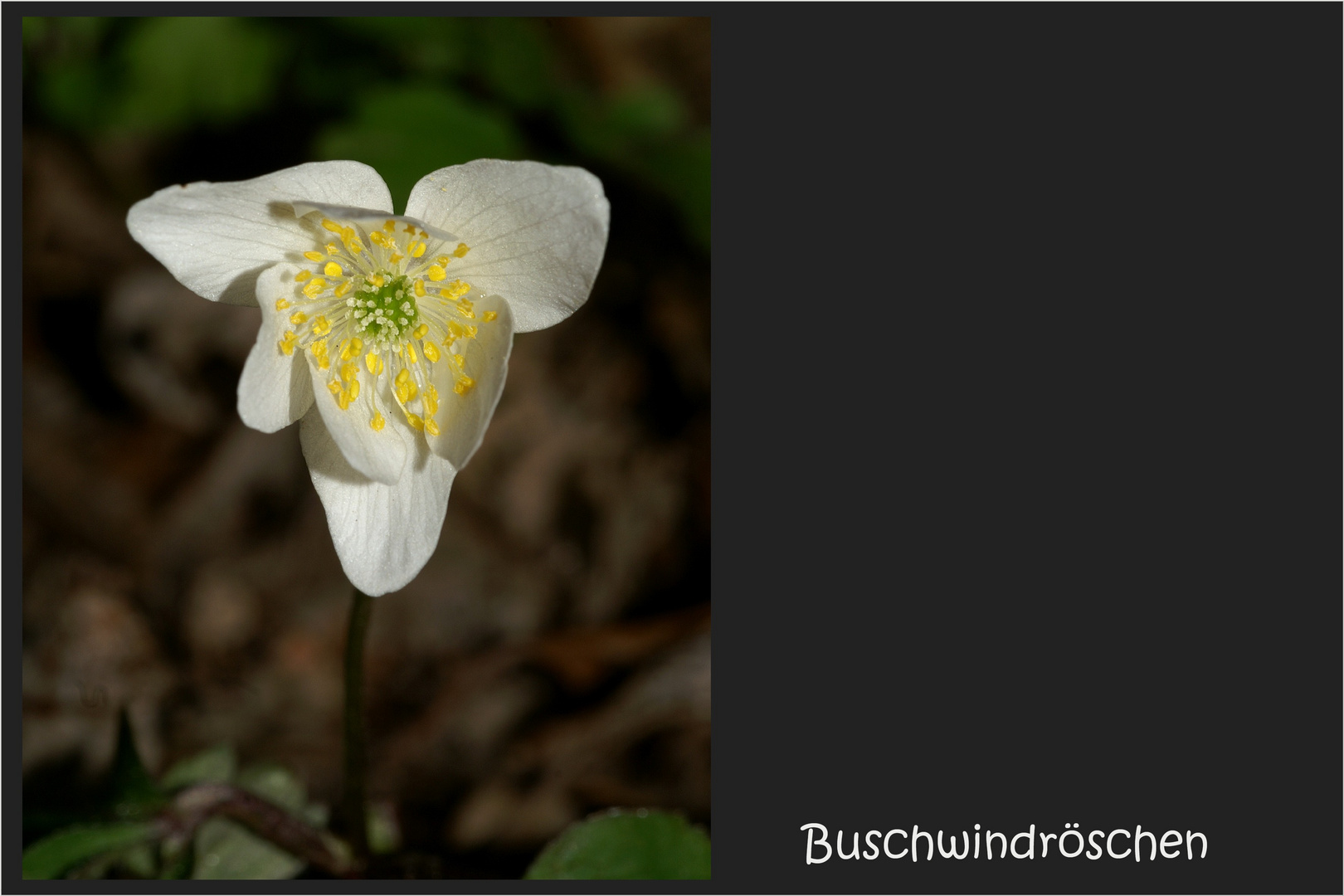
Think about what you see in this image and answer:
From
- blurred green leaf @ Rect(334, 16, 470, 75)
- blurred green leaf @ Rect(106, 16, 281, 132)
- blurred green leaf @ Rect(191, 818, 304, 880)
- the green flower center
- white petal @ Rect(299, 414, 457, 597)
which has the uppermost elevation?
blurred green leaf @ Rect(334, 16, 470, 75)

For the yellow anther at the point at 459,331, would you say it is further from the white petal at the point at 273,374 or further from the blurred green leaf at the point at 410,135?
the blurred green leaf at the point at 410,135

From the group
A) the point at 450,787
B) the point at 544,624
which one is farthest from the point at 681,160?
the point at 450,787

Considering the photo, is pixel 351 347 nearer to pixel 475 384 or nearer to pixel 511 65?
pixel 475 384

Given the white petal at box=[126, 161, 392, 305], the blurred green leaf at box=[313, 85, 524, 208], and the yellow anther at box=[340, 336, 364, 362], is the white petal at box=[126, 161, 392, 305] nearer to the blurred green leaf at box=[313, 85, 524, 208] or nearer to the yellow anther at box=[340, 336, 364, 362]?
the yellow anther at box=[340, 336, 364, 362]

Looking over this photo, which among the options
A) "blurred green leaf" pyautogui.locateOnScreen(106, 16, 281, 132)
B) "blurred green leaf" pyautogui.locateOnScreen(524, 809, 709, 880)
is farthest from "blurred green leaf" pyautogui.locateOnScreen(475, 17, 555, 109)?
"blurred green leaf" pyautogui.locateOnScreen(524, 809, 709, 880)

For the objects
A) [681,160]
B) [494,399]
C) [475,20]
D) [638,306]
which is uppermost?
[475,20]

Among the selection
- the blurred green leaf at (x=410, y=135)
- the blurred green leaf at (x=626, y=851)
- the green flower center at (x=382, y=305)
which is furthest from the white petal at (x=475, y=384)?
the blurred green leaf at (x=410, y=135)

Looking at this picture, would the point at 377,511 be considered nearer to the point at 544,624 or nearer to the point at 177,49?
the point at 544,624
